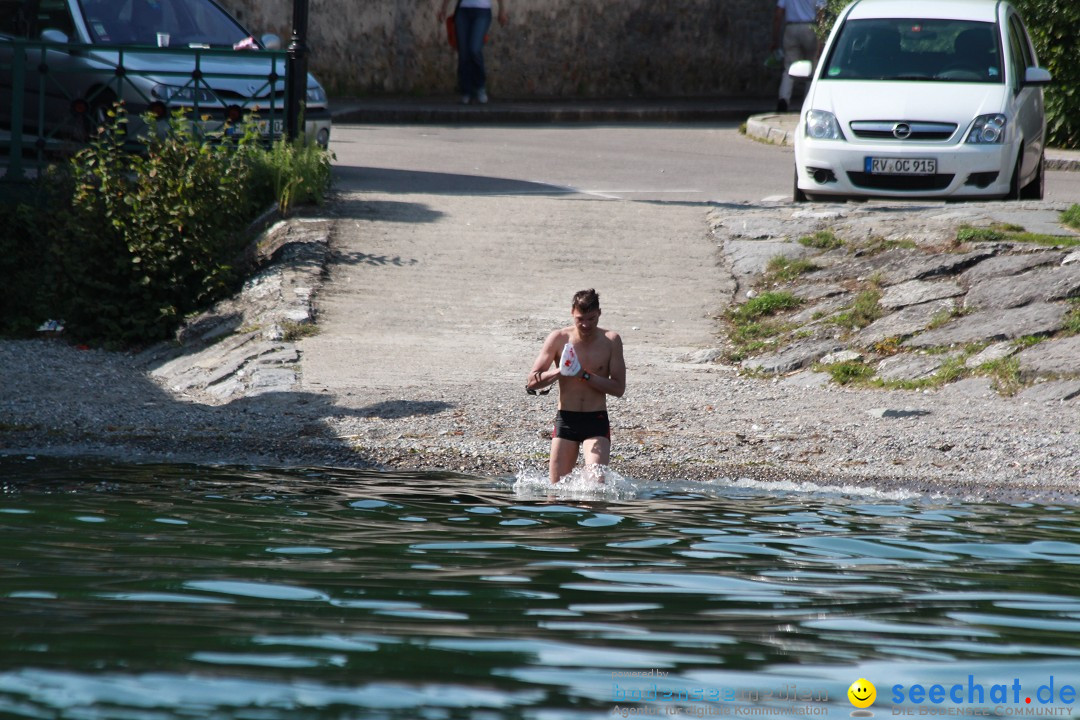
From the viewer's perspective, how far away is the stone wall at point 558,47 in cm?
2402

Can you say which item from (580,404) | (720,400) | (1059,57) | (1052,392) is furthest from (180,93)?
(1059,57)

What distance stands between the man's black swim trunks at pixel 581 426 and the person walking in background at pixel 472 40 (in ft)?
51.8

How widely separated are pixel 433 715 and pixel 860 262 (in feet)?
29.1

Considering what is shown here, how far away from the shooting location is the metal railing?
41.9ft

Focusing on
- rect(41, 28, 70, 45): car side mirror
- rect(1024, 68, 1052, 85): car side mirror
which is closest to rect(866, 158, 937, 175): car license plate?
rect(1024, 68, 1052, 85): car side mirror

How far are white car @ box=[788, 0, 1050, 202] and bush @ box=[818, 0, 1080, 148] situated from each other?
15.9ft

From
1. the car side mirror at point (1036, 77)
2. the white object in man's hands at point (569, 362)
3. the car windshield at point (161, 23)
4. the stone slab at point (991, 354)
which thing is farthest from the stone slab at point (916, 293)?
the car windshield at point (161, 23)

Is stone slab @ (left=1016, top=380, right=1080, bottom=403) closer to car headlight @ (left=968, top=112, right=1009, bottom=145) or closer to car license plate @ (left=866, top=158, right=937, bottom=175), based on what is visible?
car license plate @ (left=866, top=158, right=937, bottom=175)

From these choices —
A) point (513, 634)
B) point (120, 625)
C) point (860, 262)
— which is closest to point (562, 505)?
point (513, 634)

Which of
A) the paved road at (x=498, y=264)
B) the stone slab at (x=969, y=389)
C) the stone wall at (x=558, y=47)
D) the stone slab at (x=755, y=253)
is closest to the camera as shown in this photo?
the stone slab at (x=969, y=389)

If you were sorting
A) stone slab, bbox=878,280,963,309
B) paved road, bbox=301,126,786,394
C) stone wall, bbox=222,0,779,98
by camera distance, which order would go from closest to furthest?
paved road, bbox=301,126,786,394 → stone slab, bbox=878,280,963,309 → stone wall, bbox=222,0,779,98

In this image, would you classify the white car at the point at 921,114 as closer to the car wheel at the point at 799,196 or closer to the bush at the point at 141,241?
the car wheel at the point at 799,196

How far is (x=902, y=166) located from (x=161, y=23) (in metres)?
7.71

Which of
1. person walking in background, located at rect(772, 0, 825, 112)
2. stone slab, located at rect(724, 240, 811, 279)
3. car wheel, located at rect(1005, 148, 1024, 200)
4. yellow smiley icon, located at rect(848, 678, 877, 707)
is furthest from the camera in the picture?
person walking in background, located at rect(772, 0, 825, 112)
